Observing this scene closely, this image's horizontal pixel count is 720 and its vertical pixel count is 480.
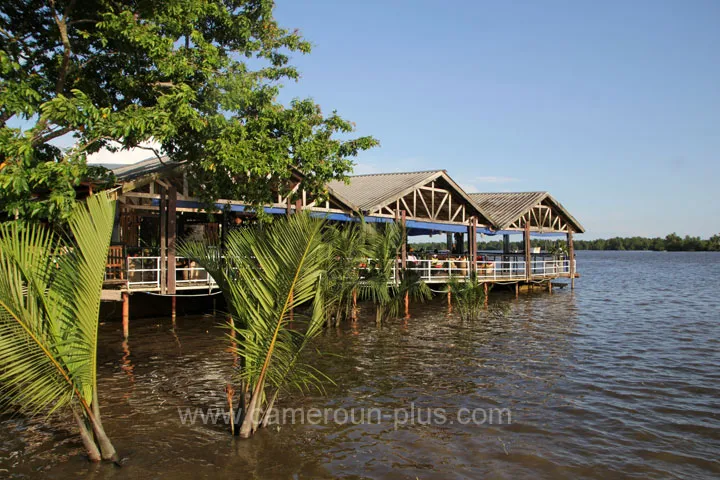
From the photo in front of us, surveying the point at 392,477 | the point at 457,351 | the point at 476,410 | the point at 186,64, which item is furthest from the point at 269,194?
the point at 392,477

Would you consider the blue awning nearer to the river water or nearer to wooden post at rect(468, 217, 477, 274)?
wooden post at rect(468, 217, 477, 274)

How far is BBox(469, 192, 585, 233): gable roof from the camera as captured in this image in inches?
1082

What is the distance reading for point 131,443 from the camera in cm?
697

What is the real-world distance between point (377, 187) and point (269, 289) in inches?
706

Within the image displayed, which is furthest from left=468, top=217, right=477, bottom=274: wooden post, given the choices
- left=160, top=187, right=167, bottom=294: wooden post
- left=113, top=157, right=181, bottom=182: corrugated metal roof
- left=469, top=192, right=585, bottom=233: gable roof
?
left=160, top=187, right=167, bottom=294: wooden post

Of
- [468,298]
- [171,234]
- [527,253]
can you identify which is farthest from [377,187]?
[171,234]

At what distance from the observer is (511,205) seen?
96.4 ft

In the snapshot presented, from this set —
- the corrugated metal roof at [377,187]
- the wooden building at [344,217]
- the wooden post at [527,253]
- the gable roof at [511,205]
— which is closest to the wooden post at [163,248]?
the wooden building at [344,217]

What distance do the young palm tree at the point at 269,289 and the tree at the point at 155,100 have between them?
489cm

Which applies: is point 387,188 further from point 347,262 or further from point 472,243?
point 347,262

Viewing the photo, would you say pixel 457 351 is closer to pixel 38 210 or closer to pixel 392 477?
pixel 392 477

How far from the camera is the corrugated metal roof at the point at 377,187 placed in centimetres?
2116

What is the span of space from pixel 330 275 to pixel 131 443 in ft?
25.3

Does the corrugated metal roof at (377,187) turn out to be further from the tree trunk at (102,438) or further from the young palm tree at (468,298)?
the tree trunk at (102,438)
